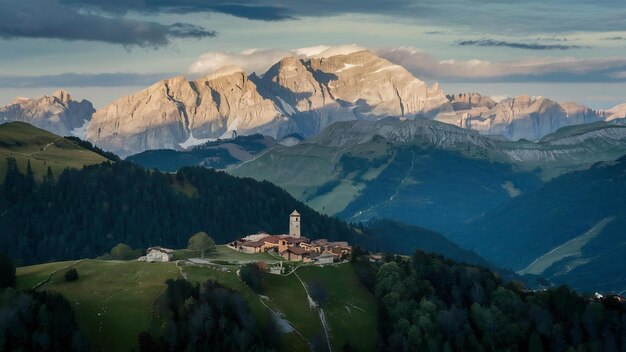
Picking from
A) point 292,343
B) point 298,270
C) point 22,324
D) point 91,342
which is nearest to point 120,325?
point 91,342

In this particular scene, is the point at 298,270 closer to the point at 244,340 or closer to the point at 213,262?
the point at 213,262

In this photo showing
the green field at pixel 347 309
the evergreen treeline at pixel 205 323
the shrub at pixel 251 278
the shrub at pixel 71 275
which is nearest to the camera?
the evergreen treeline at pixel 205 323

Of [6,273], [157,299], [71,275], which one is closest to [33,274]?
[71,275]

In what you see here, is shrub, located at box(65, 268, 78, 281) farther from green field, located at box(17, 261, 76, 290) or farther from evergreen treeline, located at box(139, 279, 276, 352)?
evergreen treeline, located at box(139, 279, 276, 352)

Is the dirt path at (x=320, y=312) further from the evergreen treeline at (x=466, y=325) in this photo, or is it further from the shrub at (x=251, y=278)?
the evergreen treeline at (x=466, y=325)

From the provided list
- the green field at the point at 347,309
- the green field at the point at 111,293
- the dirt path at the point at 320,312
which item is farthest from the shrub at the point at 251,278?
the green field at the point at 111,293

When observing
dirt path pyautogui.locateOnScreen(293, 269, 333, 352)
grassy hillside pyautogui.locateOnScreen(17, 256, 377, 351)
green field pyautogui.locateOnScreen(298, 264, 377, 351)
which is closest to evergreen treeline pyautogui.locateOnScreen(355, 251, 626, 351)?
green field pyautogui.locateOnScreen(298, 264, 377, 351)
